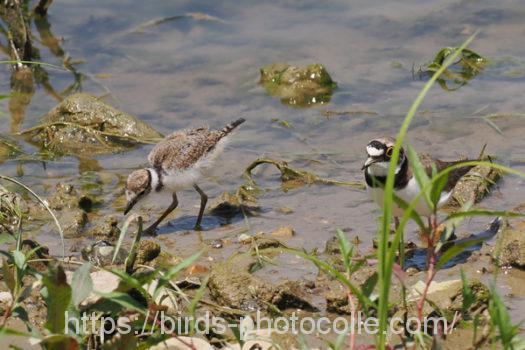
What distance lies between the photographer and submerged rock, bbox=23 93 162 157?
29.1 ft

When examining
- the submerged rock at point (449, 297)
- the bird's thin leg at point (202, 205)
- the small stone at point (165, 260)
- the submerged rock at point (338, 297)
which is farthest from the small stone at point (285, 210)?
the submerged rock at point (449, 297)

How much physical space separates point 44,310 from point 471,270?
2509 mm

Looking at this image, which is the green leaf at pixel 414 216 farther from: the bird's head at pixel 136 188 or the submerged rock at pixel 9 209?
the bird's head at pixel 136 188

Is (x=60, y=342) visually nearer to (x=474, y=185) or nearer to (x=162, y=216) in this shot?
(x=162, y=216)

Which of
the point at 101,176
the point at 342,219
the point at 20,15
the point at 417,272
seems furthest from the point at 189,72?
the point at 417,272

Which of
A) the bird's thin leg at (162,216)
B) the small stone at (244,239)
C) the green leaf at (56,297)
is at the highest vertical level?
the green leaf at (56,297)

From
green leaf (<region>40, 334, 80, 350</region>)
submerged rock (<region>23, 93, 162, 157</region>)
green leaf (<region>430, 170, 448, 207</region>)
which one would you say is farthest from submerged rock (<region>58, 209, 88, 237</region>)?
green leaf (<region>430, 170, 448, 207</region>)

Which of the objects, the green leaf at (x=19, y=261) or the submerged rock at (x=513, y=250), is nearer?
the green leaf at (x=19, y=261)

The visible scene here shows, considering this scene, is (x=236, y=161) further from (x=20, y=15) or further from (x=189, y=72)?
(x=20, y=15)

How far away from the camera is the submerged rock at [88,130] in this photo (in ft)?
29.1

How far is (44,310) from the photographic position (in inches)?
203

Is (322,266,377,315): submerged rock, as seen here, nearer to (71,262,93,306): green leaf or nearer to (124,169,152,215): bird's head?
(71,262,93,306): green leaf

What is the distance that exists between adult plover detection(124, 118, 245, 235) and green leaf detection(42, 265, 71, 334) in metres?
3.32

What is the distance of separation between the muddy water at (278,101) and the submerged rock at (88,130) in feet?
0.55
